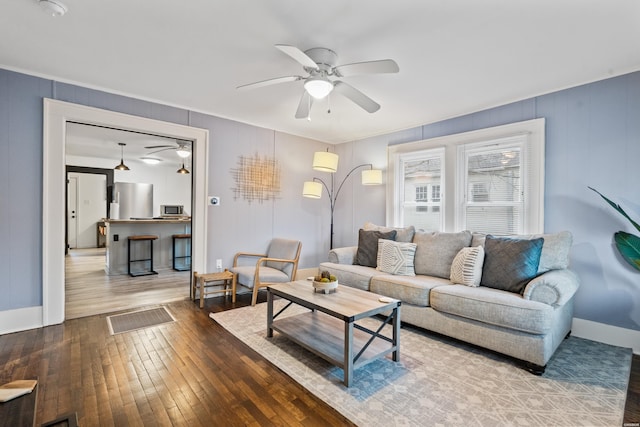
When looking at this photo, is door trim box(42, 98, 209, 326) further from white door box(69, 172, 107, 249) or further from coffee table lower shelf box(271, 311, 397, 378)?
white door box(69, 172, 107, 249)

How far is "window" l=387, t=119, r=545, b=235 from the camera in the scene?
348 cm

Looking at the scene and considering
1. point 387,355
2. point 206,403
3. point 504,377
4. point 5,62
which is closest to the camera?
point 206,403

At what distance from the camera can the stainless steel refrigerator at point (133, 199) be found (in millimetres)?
8844

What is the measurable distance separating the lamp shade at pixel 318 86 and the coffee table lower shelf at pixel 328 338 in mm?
1836

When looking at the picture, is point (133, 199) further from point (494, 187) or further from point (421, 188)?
point (494, 187)

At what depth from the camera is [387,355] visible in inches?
104

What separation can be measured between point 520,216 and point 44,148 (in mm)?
5252

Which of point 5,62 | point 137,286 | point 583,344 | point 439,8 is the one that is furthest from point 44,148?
point 583,344

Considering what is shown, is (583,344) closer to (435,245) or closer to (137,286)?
(435,245)

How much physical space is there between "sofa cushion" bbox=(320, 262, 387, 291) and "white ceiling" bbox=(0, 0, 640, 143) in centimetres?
207

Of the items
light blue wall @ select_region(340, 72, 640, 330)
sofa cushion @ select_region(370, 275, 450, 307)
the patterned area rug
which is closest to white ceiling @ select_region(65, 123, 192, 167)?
sofa cushion @ select_region(370, 275, 450, 307)

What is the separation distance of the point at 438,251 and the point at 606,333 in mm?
1671

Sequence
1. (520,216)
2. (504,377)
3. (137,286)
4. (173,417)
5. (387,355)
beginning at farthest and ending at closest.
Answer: (137,286)
(520,216)
(387,355)
(504,377)
(173,417)

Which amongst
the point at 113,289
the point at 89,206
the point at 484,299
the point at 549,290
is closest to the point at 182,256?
the point at 113,289
